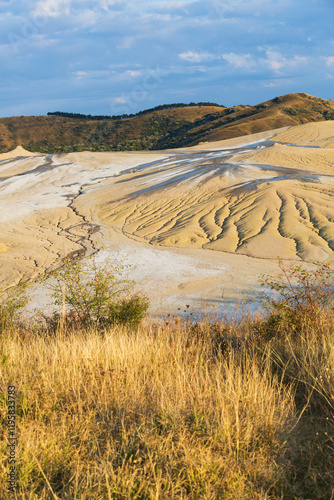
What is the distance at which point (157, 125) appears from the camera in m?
74.8

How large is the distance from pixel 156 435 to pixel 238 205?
12868 millimetres

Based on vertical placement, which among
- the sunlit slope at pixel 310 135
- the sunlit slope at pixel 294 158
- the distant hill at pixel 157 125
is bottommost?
the sunlit slope at pixel 294 158

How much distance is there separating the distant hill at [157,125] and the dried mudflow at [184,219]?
30.1m

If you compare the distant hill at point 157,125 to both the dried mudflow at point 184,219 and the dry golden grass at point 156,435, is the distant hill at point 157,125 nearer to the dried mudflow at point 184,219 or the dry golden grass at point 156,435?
the dried mudflow at point 184,219

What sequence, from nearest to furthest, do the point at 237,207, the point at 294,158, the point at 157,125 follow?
the point at 237,207 < the point at 294,158 < the point at 157,125

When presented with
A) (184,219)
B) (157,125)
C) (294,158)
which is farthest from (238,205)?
(157,125)

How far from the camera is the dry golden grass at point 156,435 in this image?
241 cm

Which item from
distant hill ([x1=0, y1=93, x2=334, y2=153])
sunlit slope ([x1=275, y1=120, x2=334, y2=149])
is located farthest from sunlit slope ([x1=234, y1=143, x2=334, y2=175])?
distant hill ([x1=0, y1=93, x2=334, y2=153])

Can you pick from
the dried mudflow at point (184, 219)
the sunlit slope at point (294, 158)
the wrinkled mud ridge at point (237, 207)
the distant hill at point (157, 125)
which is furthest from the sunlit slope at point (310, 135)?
the distant hill at point (157, 125)

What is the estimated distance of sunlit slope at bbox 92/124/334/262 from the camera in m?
11.9

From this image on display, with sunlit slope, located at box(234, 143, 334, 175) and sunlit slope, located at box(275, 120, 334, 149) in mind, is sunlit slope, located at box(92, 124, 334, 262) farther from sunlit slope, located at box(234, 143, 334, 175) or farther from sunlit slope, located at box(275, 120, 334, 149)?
sunlit slope, located at box(275, 120, 334, 149)

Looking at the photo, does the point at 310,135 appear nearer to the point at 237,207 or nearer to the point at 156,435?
the point at 237,207

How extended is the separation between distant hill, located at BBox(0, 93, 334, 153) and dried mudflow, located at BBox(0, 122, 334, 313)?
30.1 metres

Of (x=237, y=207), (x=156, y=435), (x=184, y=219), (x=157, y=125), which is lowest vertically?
(x=156, y=435)
